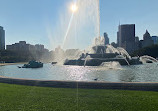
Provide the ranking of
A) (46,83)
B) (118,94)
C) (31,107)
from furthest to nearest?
(46,83)
(118,94)
(31,107)

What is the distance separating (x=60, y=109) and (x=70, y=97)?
1413 mm

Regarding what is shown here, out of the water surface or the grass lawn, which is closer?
the grass lawn

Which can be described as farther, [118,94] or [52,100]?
[118,94]

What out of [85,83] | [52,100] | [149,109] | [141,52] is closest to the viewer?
[149,109]

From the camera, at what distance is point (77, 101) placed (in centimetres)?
684

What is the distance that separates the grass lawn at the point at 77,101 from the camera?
20.0ft

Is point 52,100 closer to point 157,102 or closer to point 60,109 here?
point 60,109

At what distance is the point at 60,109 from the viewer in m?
5.98

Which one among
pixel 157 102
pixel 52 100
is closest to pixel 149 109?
pixel 157 102

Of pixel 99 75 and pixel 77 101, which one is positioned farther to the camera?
pixel 99 75

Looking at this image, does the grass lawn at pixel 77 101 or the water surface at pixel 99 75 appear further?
the water surface at pixel 99 75

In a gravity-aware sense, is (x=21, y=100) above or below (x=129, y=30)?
below

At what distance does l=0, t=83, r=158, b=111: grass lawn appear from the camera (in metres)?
6.11

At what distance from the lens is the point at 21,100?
23.3 feet
